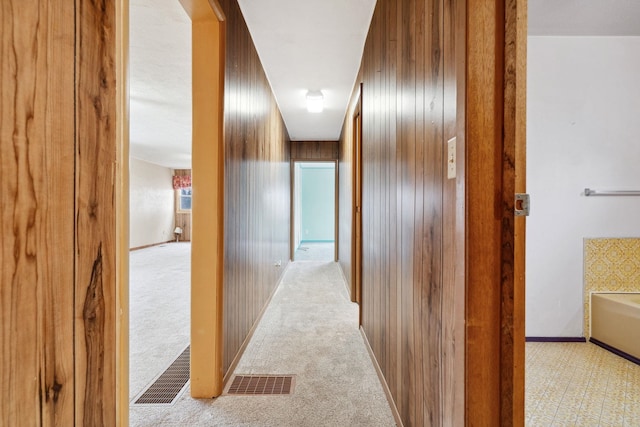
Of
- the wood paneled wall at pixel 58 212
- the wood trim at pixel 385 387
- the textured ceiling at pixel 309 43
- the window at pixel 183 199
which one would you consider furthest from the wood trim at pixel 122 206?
the window at pixel 183 199

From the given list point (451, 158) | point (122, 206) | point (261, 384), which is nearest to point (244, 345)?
point (261, 384)

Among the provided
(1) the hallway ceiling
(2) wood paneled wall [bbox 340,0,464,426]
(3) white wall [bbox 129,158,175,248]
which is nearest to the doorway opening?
(3) white wall [bbox 129,158,175,248]

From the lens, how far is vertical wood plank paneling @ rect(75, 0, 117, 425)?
0.73 metres

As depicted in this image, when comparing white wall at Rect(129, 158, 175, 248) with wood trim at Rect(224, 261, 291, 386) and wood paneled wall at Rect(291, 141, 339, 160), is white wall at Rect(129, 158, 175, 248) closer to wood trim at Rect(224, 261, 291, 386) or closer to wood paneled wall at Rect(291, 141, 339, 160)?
wood paneled wall at Rect(291, 141, 339, 160)

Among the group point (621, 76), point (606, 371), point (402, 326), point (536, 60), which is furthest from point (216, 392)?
point (621, 76)

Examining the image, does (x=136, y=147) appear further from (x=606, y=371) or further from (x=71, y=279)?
(x=606, y=371)

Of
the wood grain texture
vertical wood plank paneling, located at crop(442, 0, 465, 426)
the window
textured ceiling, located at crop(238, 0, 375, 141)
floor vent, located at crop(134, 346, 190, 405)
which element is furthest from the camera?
the window

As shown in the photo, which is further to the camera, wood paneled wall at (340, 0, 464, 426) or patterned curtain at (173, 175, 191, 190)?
patterned curtain at (173, 175, 191, 190)

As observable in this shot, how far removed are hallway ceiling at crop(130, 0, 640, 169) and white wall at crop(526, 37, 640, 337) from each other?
0.22m

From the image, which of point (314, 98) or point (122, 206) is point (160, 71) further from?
point (122, 206)

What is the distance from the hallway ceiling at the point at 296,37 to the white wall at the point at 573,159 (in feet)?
0.72

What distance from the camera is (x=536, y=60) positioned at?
2.38 meters

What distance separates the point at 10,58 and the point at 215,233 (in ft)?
3.87

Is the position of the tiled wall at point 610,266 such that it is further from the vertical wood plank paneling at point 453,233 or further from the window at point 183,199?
the window at point 183,199
